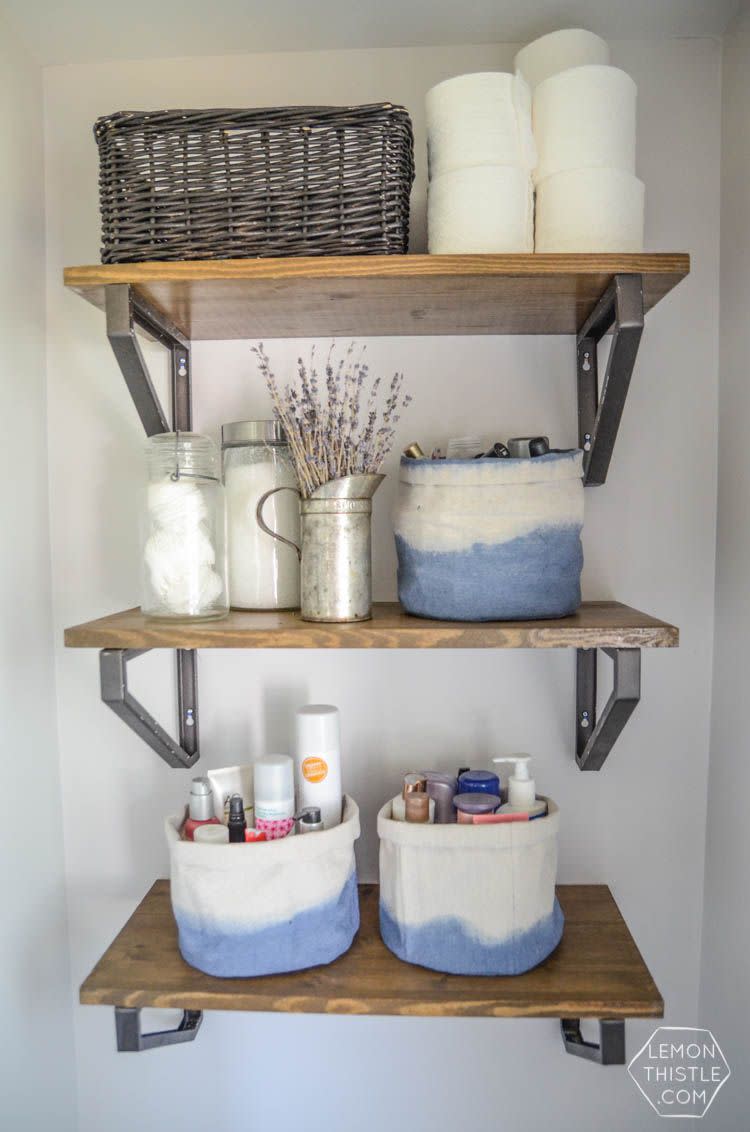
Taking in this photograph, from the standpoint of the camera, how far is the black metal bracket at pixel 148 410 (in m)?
0.77

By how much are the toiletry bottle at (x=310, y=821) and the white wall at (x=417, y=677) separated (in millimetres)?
191

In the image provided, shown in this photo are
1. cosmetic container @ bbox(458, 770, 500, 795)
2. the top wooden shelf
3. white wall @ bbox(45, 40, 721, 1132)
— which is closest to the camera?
the top wooden shelf

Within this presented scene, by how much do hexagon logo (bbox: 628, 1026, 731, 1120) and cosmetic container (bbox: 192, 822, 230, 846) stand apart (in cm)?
65

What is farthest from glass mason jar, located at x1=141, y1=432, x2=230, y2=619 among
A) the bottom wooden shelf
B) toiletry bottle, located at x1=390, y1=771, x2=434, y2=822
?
the bottom wooden shelf

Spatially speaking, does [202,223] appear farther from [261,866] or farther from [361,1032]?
[361,1032]

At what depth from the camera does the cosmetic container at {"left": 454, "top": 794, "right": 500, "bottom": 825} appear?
0.81 meters

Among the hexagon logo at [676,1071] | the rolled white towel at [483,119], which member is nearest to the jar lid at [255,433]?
the rolled white towel at [483,119]

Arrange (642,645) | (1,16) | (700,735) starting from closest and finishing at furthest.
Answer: (642,645) < (1,16) < (700,735)

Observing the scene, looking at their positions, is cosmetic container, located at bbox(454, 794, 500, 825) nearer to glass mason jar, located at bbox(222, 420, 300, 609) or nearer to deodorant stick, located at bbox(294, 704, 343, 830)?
deodorant stick, located at bbox(294, 704, 343, 830)

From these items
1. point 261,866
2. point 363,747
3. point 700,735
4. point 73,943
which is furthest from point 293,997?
point 700,735

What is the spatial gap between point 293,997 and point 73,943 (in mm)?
431

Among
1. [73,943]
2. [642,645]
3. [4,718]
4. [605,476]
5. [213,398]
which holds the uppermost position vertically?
[213,398]

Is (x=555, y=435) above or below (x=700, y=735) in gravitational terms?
above

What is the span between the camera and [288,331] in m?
0.95
